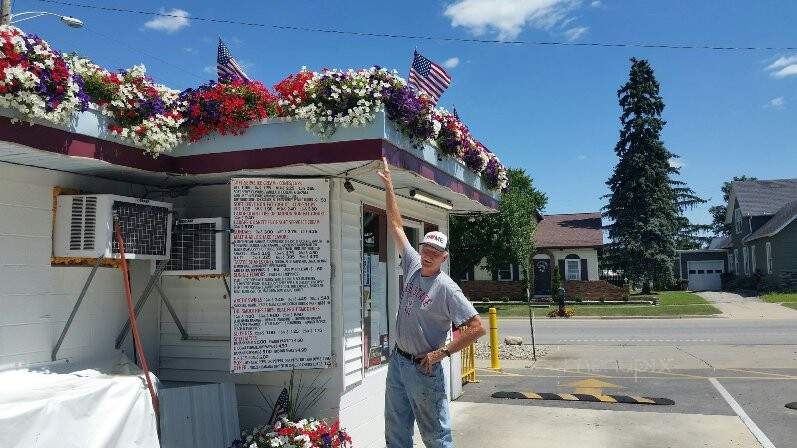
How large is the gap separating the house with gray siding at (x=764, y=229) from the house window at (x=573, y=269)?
10.8 metres

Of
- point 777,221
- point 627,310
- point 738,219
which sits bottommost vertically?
point 627,310

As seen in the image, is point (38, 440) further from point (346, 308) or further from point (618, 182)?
point (618, 182)

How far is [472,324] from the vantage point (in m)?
3.99

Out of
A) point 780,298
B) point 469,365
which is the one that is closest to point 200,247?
point 469,365

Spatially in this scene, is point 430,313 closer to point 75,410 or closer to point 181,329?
point 75,410

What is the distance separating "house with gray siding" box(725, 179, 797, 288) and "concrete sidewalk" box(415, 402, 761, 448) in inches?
1313

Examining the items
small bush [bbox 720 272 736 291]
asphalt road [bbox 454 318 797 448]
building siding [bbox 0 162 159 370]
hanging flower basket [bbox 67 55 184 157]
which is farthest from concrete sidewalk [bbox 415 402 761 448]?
small bush [bbox 720 272 736 291]

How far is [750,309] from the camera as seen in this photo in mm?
27234

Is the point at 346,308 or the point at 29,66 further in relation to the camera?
the point at 346,308

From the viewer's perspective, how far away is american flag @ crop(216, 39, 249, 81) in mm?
6023

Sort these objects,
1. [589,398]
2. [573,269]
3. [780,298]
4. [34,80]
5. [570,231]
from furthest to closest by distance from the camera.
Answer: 1. [570,231]
2. [573,269]
3. [780,298]
4. [589,398]
5. [34,80]

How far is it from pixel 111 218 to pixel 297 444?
2284 mm

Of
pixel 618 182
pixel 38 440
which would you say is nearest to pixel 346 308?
pixel 38 440

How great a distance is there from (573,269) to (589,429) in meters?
33.7
